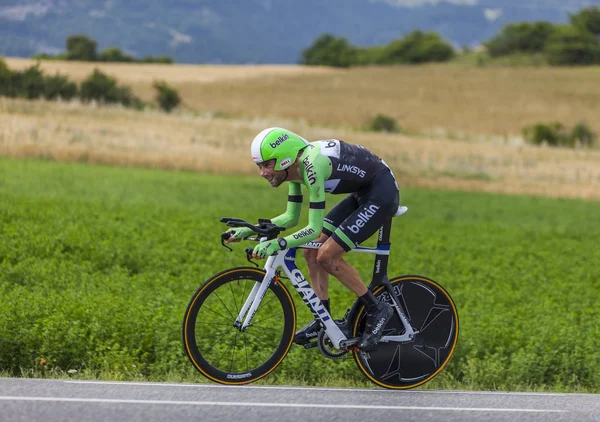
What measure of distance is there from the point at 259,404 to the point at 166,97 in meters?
64.9

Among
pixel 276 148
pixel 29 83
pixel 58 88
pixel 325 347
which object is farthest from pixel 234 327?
pixel 58 88

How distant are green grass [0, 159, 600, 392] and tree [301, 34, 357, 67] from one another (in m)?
118

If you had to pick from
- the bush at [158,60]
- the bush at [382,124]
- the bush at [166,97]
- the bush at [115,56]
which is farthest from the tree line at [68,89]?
the bush at [158,60]

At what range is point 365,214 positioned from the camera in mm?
7457

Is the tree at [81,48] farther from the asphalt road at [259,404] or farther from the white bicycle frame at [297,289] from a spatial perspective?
the asphalt road at [259,404]

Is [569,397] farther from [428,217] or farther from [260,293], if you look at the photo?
[428,217]

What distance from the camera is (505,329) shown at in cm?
1020

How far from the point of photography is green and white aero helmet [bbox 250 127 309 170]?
7074 millimetres

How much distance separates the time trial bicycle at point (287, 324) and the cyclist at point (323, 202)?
13cm

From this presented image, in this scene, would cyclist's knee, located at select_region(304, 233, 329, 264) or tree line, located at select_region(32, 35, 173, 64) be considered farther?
tree line, located at select_region(32, 35, 173, 64)

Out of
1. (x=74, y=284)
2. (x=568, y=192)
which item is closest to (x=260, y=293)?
(x=74, y=284)

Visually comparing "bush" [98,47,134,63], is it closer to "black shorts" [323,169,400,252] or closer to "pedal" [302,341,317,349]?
"black shorts" [323,169,400,252]

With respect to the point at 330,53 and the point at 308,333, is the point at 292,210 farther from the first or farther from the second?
the point at 330,53

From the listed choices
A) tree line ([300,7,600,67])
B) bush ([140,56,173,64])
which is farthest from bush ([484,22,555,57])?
bush ([140,56,173,64])
